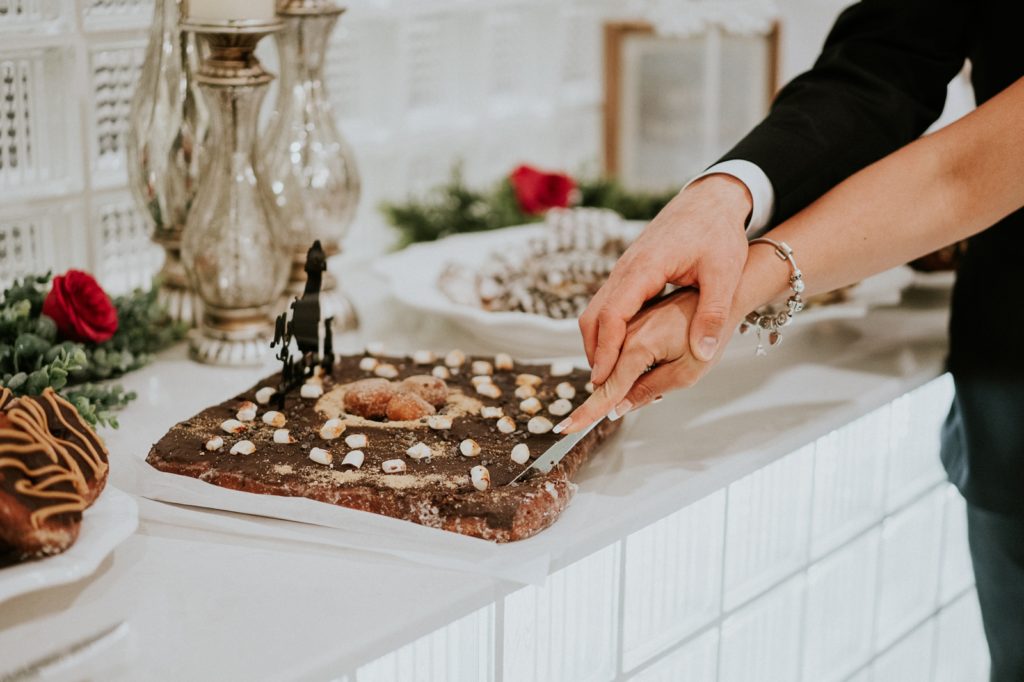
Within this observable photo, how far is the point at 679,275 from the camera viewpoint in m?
0.94

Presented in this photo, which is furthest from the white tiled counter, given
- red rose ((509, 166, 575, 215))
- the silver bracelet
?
red rose ((509, 166, 575, 215))

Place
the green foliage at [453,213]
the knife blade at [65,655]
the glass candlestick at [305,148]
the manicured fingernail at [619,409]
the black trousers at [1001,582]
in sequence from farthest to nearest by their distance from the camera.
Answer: the green foliage at [453,213]
the glass candlestick at [305,148]
the black trousers at [1001,582]
the manicured fingernail at [619,409]
the knife blade at [65,655]

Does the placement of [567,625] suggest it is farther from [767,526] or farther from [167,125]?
[167,125]

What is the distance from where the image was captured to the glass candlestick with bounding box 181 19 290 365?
1132mm

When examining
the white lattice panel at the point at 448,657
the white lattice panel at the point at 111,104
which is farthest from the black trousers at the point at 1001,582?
the white lattice panel at the point at 111,104

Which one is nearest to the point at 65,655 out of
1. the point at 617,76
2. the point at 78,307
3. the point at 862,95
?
the point at 78,307

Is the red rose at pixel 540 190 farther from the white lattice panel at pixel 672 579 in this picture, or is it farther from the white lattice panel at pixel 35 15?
the white lattice panel at pixel 672 579

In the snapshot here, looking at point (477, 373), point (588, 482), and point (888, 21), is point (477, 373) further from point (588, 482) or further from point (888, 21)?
point (888, 21)

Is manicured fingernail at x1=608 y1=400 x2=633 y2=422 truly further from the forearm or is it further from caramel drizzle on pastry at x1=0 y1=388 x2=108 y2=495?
caramel drizzle on pastry at x1=0 y1=388 x2=108 y2=495

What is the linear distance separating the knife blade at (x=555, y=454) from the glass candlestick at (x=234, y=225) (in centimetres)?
43

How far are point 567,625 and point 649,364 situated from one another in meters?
0.21

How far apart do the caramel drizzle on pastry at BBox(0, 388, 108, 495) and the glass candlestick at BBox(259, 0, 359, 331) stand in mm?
504

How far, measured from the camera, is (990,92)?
1.11 m

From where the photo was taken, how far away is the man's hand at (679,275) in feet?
3.00
